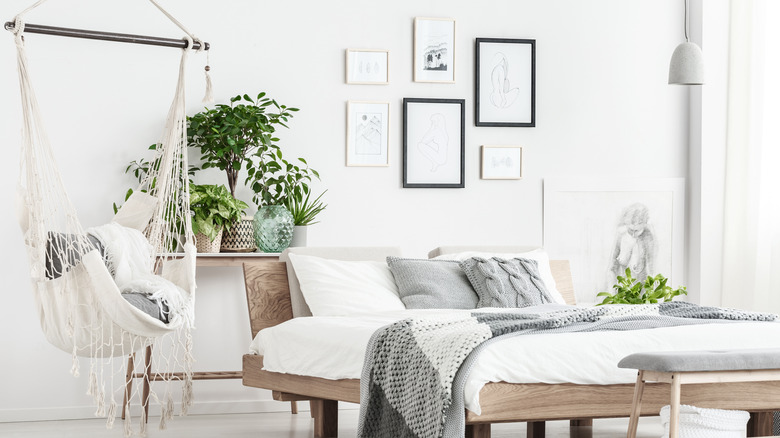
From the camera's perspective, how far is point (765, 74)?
532 centimetres

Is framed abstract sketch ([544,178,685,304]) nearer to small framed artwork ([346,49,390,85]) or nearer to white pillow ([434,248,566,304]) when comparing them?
white pillow ([434,248,566,304])

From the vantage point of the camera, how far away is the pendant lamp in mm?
4812

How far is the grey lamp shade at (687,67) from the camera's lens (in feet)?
15.8

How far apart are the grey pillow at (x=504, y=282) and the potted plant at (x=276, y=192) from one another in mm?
941

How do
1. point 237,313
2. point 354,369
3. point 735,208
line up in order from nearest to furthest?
point 354,369 < point 237,313 < point 735,208

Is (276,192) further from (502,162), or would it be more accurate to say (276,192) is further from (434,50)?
(502,162)

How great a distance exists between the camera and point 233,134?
15.4 ft

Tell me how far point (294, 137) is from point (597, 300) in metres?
2.02

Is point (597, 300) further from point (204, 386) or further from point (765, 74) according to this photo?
point (204, 386)

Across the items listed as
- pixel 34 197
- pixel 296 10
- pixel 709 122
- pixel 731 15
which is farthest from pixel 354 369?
pixel 731 15

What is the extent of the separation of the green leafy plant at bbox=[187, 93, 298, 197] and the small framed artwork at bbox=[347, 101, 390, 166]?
0.40 m

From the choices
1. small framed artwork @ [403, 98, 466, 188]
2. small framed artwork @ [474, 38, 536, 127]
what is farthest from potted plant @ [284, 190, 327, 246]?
small framed artwork @ [474, 38, 536, 127]

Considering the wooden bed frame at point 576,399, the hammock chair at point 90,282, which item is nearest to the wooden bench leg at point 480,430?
the wooden bed frame at point 576,399

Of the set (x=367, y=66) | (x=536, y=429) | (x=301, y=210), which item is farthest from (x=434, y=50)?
(x=536, y=429)
